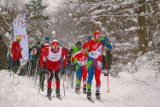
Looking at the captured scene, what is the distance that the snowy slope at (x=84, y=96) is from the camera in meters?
7.46

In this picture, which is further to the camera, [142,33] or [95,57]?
[142,33]

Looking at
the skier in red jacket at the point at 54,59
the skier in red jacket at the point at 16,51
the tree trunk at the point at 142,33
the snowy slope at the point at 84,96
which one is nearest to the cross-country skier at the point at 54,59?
the skier in red jacket at the point at 54,59

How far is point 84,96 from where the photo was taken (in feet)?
33.1

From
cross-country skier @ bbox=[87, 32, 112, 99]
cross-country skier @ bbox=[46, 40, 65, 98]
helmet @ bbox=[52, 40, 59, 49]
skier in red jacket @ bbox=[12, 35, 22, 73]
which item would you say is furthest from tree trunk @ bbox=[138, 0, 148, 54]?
helmet @ bbox=[52, 40, 59, 49]

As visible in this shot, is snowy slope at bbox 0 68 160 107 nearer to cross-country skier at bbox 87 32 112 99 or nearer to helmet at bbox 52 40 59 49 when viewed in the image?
cross-country skier at bbox 87 32 112 99

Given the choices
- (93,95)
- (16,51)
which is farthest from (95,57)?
(16,51)

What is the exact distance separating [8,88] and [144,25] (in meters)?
11.4

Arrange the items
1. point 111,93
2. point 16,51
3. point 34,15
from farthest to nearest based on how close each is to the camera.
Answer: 1. point 34,15
2. point 16,51
3. point 111,93

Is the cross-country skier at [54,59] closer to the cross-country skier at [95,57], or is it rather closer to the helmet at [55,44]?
the helmet at [55,44]

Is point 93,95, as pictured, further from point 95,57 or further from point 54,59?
point 54,59

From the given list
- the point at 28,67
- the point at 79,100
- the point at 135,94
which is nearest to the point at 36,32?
the point at 28,67

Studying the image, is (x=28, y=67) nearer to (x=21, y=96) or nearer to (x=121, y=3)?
(x=121, y=3)

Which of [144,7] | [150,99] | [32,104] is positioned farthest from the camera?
[144,7]

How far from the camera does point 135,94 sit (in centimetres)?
1162
